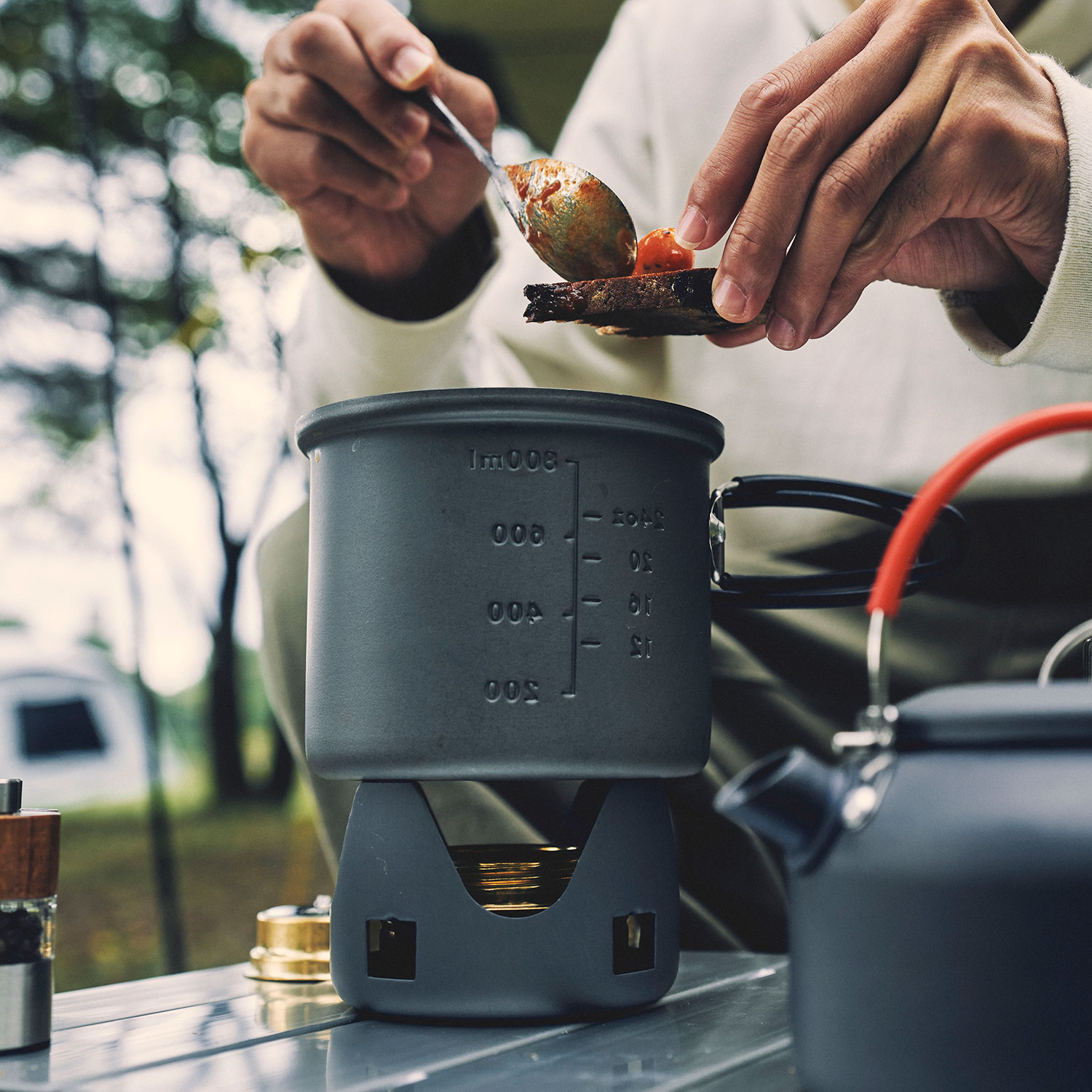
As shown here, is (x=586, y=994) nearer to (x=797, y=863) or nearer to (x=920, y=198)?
(x=797, y=863)

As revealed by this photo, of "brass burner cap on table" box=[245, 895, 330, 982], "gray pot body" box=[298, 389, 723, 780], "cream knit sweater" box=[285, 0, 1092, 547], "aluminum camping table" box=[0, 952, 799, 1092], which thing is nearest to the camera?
"aluminum camping table" box=[0, 952, 799, 1092]

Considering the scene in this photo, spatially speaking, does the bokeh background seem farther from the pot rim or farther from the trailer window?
the pot rim

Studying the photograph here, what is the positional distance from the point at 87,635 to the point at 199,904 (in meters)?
2.33

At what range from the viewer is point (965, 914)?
1.81 ft

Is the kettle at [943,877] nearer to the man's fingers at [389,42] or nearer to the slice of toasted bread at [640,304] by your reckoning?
the slice of toasted bread at [640,304]

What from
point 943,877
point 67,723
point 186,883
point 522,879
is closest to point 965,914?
point 943,877

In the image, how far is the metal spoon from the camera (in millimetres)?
1098

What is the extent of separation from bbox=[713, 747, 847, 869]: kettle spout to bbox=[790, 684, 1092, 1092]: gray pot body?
0.01m

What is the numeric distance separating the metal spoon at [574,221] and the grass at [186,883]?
4.43 metres

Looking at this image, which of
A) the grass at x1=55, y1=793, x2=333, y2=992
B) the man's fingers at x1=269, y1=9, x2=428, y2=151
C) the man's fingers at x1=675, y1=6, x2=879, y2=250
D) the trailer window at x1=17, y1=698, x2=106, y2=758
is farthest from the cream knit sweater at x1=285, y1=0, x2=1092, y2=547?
the trailer window at x1=17, y1=698, x2=106, y2=758

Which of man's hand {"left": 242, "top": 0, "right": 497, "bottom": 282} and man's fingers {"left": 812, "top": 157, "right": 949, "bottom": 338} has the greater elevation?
man's hand {"left": 242, "top": 0, "right": 497, "bottom": 282}

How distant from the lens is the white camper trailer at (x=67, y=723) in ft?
21.9

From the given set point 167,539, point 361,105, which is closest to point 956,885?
point 361,105

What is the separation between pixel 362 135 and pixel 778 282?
22.4 inches
